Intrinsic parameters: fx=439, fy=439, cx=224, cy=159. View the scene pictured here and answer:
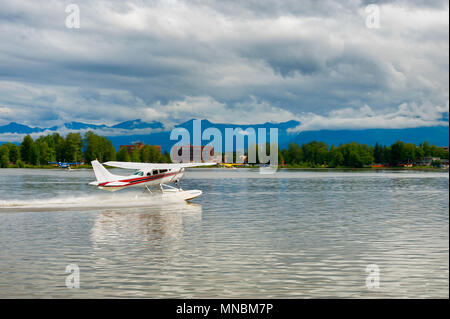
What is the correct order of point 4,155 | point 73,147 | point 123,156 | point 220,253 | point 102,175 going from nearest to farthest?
point 220,253 < point 102,175 < point 123,156 < point 4,155 < point 73,147

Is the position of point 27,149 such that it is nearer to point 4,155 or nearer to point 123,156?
point 4,155

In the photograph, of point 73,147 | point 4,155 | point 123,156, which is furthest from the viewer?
point 73,147

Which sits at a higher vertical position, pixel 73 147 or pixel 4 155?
pixel 73 147

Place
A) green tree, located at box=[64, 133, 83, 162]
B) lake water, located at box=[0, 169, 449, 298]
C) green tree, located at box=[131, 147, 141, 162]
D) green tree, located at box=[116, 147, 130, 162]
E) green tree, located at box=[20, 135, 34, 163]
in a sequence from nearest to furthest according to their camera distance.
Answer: lake water, located at box=[0, 169, 449, 298] < green tree, located at box=[116, 147, 130, 162] < green tree, located at box=[64, 133, 83, 162] < green tree, located at box=[20, 135, 34, 163] < green tree, located at box=[131, 147, 141, 162]

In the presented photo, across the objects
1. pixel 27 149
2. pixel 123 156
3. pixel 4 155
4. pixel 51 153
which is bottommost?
pixel 123 156

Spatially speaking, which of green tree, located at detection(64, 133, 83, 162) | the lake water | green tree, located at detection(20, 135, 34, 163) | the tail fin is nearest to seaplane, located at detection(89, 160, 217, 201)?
the tail fin

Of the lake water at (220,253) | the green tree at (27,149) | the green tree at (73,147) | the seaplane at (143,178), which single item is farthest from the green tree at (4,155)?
the lake water at (220,253)

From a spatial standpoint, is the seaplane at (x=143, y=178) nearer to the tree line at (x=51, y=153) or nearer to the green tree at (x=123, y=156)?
the tree line at (x=51, y=153)

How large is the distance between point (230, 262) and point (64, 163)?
190 meters

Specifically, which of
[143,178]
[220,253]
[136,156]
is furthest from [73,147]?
[220,253]

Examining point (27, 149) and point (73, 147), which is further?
point (27, 149)

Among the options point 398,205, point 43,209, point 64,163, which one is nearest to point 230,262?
point 43,209

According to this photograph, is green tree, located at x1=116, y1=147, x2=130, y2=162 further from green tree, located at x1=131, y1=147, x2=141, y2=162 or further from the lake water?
the lake water
